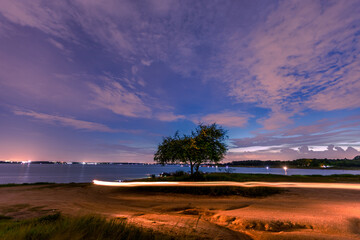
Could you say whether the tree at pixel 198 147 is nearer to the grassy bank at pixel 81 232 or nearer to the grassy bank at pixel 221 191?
the grassy bank at pixel 221 191

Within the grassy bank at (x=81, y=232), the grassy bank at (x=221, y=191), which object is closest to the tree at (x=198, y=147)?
the grassy bank at (x=221, y=191)

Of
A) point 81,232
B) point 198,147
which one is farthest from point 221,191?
point 81,232

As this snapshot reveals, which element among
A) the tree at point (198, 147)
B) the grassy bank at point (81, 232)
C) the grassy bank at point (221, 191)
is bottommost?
the grassy bank at point (221, 191)

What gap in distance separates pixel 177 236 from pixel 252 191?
1547cm

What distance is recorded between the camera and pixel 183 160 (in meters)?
28.4

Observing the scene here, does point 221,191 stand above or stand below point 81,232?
below

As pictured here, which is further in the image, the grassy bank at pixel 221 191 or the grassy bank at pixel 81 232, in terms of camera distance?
the grassy bank at pixel 221 191

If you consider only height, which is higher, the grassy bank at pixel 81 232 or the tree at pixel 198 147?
the tree at pixel 198 147

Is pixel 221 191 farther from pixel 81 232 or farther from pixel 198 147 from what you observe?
pixel 81 232

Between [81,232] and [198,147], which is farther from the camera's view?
[198,147]

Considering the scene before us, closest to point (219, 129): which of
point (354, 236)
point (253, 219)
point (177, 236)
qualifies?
point (253, 219)

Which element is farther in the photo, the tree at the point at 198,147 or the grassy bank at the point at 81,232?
the tree at the point at 198,147

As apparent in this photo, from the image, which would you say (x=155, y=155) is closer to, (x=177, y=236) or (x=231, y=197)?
(x=231, y=197)

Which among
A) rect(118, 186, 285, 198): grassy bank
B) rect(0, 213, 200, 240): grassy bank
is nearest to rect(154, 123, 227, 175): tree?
rect(118, 186, 285, 198): grassy bank
